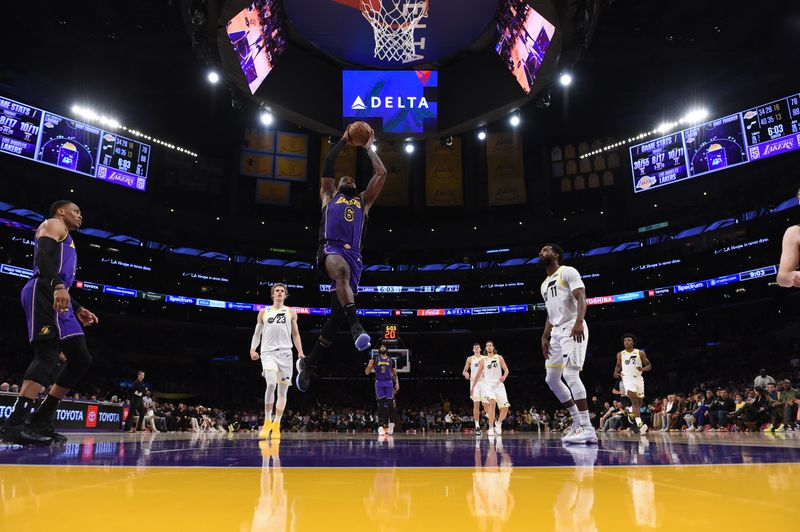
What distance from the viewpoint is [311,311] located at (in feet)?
119

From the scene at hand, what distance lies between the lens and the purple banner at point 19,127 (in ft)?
79.2

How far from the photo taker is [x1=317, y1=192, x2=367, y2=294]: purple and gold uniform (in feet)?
18.6

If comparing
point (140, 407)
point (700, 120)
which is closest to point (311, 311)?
point (140, 407)

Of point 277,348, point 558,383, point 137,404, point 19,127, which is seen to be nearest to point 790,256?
point 558,383

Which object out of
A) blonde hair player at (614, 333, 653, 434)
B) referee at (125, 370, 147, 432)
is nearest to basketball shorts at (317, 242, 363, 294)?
blonde hair player at (614, 333, 653, 434)

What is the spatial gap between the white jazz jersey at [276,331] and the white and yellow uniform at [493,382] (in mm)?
5364

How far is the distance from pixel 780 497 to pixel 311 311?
115ft

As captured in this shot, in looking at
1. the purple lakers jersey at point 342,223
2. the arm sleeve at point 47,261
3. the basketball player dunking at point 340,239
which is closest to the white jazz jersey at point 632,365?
the basketball player dunking at point 340,239

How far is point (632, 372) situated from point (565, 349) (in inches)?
256

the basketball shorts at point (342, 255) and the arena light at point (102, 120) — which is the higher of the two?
the arena light at point (102, 120)

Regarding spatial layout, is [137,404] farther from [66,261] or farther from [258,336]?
[66,261]

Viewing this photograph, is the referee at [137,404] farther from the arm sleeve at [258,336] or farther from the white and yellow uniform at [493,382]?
the white and yellow uniform at [493,382]

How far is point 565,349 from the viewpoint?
669cm

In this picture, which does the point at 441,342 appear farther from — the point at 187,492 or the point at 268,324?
the point at 187,492
